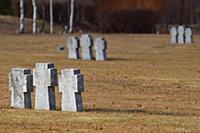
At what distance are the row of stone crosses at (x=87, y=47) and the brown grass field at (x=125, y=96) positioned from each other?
69cm

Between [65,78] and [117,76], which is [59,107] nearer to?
[65,78]

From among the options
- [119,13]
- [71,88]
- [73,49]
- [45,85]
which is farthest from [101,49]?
[119,13]

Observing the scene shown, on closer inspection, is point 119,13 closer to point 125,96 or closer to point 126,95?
point 126,95

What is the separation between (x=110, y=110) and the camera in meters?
20.7

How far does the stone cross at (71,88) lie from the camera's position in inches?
762

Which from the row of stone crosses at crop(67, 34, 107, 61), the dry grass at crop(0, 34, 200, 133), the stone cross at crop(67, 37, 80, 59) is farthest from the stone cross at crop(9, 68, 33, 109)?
the stone cross at crop(67, 37, 80, 59)

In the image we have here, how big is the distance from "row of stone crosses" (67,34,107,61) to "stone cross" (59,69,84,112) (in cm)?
2316

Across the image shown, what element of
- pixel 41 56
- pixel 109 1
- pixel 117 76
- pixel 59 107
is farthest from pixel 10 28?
pixel 59 107

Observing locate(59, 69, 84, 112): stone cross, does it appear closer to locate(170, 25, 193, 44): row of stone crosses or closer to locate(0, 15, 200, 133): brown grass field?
locate(0, 15, 200, 133): brown grass field

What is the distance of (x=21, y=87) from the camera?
19859mm

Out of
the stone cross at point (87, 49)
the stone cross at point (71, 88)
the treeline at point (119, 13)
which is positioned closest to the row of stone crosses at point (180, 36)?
the stone cross at point (87, 49)

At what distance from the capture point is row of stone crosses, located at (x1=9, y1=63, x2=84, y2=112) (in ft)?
63.7

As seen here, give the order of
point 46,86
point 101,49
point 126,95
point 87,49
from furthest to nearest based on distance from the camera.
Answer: point 87,49 → point 101,49 → point 126,95 → point 46,86

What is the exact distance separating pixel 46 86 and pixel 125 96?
5.62m
